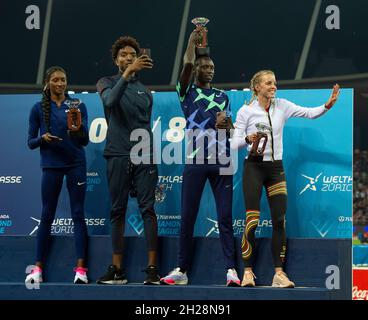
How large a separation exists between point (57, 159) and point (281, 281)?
200 centimetres

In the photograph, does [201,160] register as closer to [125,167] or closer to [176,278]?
[125,167]

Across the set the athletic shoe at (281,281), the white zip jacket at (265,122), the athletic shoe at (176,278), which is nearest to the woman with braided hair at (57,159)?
the athletic shoe at (176,278)

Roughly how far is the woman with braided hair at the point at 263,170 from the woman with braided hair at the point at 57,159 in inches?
49.4

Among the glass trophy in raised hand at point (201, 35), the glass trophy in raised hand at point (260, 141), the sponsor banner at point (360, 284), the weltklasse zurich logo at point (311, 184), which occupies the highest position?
the glass trophy in raised hand at point (201, 35)

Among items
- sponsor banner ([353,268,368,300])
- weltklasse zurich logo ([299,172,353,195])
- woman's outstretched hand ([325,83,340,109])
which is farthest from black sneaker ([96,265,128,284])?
sponsor banner ([353,268,368,300])

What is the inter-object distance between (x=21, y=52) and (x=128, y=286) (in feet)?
27.8

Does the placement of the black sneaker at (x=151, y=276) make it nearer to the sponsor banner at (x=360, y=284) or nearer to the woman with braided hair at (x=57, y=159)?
the woman with braided hair at (x=57, y=159)

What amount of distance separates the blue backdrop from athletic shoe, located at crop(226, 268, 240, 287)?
35.2 inches

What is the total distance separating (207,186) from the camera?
7.16 meters

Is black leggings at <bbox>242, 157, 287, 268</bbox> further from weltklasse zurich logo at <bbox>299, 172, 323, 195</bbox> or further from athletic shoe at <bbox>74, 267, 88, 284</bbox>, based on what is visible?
athletic shoe at <bbox>74, 267, 88, 284</bbox>

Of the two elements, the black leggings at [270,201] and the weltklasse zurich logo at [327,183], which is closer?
the black leggings at [270,201]

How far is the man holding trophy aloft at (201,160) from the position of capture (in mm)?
6121

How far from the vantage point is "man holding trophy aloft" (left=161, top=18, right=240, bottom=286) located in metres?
6.12
